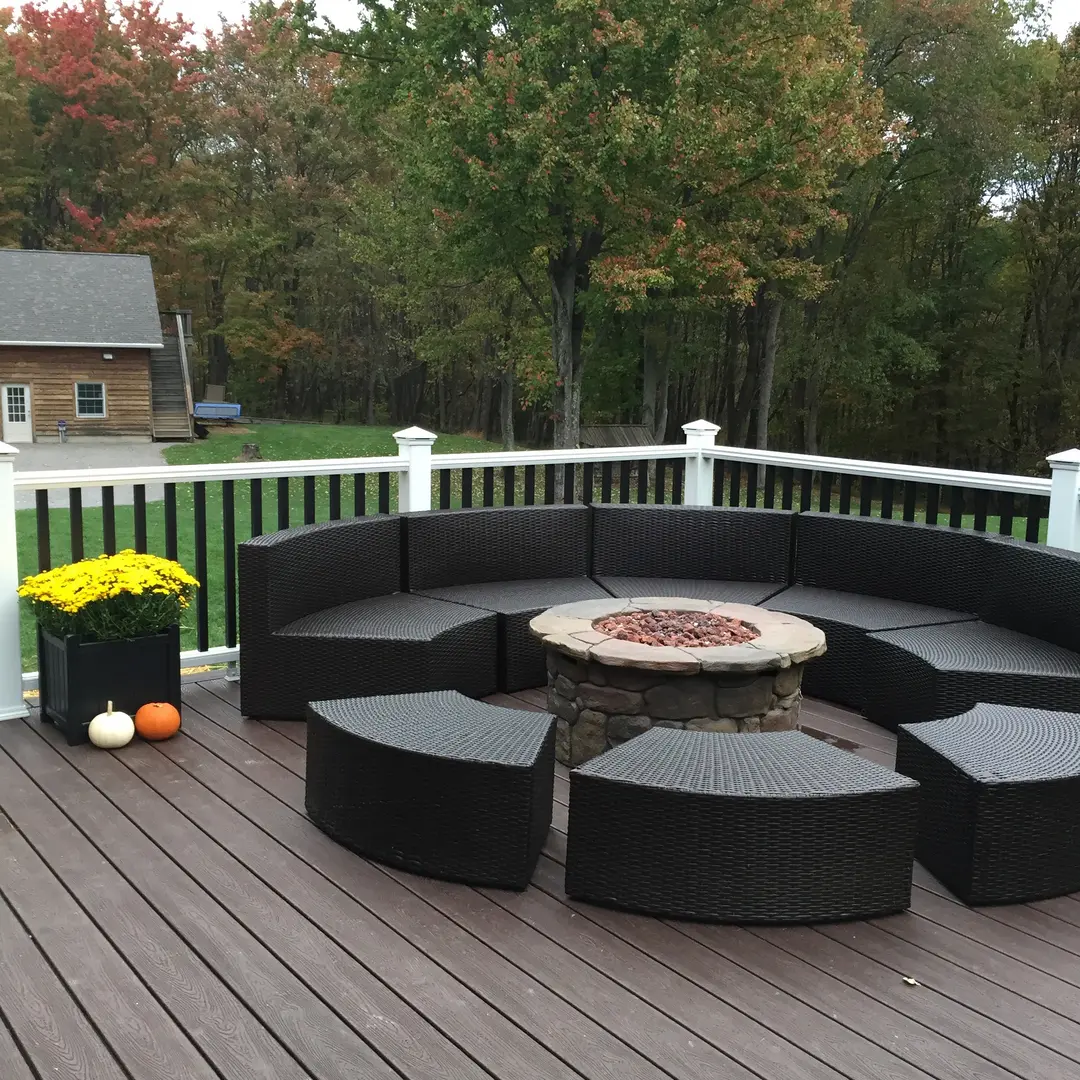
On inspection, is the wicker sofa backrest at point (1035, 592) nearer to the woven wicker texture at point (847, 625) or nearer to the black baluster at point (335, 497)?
the woven wicker texture at point (847, 625)

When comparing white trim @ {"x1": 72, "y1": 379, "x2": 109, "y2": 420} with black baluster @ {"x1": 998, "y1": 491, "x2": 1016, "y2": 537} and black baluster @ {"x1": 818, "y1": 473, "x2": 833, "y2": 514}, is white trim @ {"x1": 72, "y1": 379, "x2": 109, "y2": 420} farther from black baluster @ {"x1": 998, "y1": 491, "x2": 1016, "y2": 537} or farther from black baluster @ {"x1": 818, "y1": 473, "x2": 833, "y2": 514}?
black baluster @ {"x1": 998, "y1": 491, "x2": 1016, "y2": 537}

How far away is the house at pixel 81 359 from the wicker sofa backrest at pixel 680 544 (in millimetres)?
18869

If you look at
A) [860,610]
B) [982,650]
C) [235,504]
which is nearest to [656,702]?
[982,650]

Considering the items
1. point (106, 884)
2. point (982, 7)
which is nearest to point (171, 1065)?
point (106, 884)

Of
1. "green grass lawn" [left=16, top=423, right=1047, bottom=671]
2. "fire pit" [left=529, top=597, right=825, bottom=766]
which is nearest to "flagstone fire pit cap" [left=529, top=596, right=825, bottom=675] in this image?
"fire pit" [left=529, top=597, right=825, bottom=766]

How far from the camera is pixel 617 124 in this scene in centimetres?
1307

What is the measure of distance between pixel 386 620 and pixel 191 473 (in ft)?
3.34

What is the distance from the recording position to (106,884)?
276cm

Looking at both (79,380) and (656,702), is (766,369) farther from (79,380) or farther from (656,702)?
(656,702)

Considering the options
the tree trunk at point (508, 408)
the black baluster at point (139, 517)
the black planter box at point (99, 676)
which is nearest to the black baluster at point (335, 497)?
the black baluster at point (139, 517)

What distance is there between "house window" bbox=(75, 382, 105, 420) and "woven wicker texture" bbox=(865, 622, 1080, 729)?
21156 millimetres

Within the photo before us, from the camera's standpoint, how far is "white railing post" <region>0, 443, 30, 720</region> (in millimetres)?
3969

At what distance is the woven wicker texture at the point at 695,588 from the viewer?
4680 millimetres

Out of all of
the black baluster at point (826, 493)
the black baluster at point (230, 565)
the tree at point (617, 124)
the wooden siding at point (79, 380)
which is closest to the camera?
the black baluster at point (230, 565)
